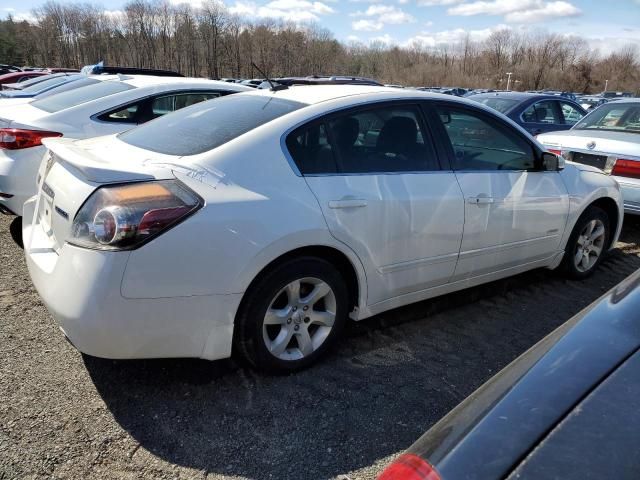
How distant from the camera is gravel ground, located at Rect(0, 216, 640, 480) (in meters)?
2.29

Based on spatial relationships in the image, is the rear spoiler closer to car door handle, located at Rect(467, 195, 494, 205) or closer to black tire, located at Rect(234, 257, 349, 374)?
black tire, located at Rect(234, 257, 349, 374)

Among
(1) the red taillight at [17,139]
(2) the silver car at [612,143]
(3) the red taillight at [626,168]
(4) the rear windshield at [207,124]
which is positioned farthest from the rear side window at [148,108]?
(3) the red taillight at [626,168]

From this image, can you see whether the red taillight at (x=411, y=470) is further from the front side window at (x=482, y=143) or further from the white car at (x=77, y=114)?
the white car at (x=77, y=114)

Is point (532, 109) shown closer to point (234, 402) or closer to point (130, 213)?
point (234, 402)

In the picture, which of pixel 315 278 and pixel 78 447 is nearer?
pixel 78 447

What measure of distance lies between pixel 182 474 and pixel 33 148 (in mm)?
3616

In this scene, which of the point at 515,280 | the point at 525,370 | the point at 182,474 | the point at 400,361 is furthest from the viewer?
the point at 515,280

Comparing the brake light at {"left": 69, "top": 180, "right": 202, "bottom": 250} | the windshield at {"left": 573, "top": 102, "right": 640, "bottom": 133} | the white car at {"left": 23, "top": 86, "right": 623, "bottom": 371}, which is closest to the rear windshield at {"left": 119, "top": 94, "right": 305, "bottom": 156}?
the white car at {"left": 23, "top": 86, "right": 623, "bottom": 371}

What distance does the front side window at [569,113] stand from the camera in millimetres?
9621

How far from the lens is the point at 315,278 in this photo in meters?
2.85

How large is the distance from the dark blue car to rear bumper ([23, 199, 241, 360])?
731 centimetres

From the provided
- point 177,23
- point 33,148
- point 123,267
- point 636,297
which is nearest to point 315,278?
point 123,267

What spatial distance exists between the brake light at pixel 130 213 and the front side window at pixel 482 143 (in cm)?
187

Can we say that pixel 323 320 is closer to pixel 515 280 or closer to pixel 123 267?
pixel 123 267
